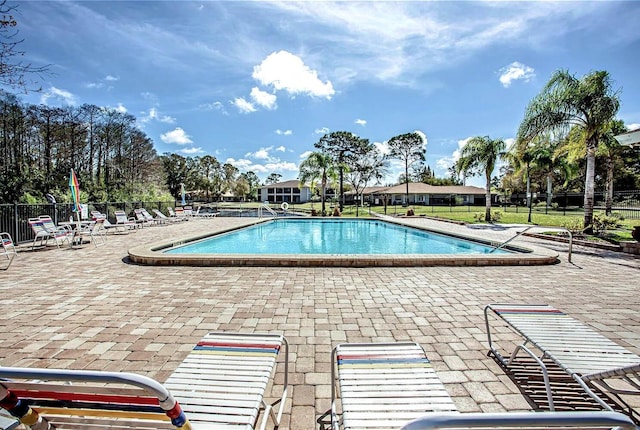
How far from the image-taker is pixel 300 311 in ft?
13.3

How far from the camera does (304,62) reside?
13484mm

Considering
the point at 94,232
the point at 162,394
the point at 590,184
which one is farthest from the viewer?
the point at 590,184

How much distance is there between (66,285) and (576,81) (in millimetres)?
15920

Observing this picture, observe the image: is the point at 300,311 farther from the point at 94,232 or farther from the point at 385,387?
the point at 94,232

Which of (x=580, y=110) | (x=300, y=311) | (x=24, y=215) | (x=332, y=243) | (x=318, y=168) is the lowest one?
(x=332, y=243)

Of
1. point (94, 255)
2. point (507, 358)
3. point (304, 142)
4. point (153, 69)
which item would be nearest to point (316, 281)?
point (507, 358)

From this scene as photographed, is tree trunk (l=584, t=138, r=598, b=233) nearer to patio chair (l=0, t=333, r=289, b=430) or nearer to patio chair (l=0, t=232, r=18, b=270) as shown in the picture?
patio chair (l=0, t=333, r=289, b=430)

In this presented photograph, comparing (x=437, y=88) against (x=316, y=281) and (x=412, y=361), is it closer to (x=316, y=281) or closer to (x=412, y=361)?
(x=316, y=281)

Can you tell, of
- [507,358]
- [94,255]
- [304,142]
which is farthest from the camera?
[304,142]

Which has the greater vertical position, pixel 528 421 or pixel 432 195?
pixel 432 195

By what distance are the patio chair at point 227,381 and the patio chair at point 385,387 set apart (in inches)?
18.2

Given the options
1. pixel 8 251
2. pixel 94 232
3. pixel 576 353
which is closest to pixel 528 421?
pixel 576 353

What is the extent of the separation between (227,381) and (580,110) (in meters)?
14.3

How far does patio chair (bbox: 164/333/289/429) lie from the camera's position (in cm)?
154
